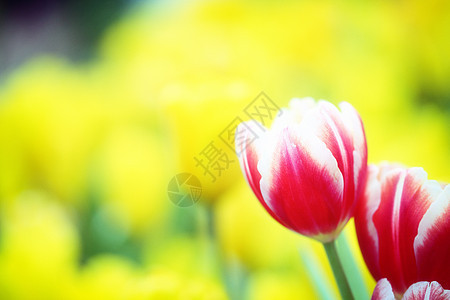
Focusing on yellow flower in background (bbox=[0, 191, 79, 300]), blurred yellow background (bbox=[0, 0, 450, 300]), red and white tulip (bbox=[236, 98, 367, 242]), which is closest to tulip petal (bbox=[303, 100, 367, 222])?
red and white tulip (bbox=[236, 98, 367, 242])

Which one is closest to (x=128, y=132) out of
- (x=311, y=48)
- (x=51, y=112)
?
(x=51, y=112)

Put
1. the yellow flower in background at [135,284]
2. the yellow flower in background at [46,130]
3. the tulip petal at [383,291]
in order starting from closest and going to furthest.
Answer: the tulip petal at [383,291]
the yellow flower in background at [135,284]
the yellow flower in background at [46,130]

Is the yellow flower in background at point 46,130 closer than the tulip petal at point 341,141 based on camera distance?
No

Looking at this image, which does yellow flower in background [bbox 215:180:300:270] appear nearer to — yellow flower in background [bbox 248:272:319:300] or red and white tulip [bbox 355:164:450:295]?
yellow flower in background [bbox 248:272:319:300]

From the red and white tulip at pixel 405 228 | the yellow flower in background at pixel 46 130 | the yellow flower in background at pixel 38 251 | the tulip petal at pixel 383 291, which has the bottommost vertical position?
the tulip petal at pixel 383 291

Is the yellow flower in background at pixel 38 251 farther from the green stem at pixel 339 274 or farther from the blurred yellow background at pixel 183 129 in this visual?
the green stem at pixel 339 274

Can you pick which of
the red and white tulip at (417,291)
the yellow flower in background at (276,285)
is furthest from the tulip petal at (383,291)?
the yellow flower in background at (276,285)

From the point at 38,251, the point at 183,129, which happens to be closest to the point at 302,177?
the point at 183,129
